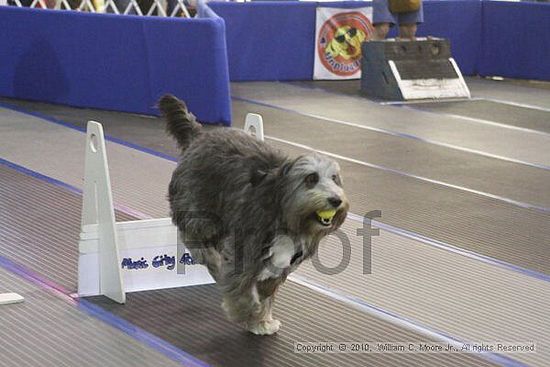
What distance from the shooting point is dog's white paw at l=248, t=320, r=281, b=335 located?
4.45 metres

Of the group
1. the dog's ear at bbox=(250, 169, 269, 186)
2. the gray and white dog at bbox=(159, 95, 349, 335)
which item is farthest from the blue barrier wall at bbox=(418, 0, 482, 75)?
the dog's ear at bbox=(250, 169, 269, 186)

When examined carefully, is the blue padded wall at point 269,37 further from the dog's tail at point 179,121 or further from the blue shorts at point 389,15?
the dog's tail at point 179,121

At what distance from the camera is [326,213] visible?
3.82 metres

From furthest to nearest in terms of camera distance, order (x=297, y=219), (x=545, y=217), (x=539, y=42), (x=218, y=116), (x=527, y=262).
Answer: (x=539, y=42) < (x=218, y=116) < (x=545, y=217) < (x=527, y=262) < (x=297, y=219)

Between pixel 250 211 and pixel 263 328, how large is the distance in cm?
58

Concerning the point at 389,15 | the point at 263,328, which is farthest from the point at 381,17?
the point at 263,328

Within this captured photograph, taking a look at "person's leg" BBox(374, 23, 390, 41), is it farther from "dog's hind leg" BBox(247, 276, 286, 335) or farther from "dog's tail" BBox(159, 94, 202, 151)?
"dog's hind leg" BBox(247, 276, 286, 335)

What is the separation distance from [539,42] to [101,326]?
9.91 metres

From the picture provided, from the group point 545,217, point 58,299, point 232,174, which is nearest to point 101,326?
point 58,299

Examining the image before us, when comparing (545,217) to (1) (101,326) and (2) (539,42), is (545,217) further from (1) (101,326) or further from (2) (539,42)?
(2) (539,42)

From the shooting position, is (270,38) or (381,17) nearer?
(381,17)

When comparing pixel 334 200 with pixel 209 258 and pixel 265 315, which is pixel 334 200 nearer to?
pixel 265 315

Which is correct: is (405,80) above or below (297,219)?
below

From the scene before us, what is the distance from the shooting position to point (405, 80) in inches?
456
